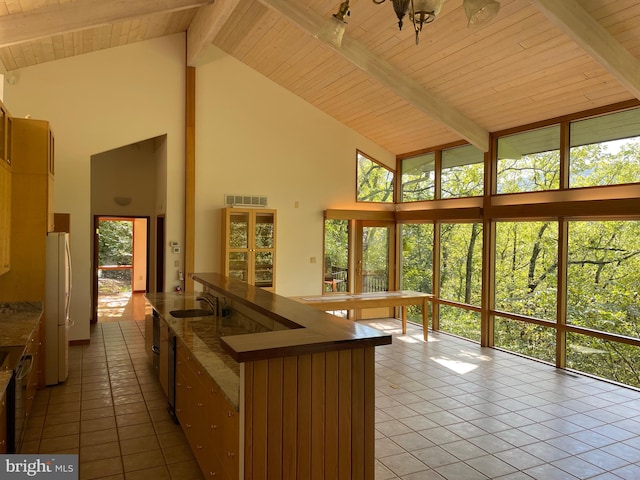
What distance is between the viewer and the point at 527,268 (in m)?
6.28

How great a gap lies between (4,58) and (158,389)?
4.47 meters

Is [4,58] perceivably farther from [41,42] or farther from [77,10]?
[77,10]

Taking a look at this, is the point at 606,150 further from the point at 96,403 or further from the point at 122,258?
the point at 122,258

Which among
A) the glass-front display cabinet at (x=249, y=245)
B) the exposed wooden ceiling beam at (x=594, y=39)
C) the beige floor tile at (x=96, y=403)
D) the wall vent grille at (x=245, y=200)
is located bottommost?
the beige floor tile at (x=96, y=403)

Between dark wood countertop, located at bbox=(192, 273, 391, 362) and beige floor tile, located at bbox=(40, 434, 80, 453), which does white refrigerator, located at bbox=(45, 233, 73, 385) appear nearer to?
beige floor tile, located at bbox=(40, 434, 80, 453)

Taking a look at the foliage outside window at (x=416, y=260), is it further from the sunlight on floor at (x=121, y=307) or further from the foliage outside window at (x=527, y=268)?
the sunlight on floor at (x=121, y=307)

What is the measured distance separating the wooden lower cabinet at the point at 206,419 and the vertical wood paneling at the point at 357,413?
61 cm

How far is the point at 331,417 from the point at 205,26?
558cm

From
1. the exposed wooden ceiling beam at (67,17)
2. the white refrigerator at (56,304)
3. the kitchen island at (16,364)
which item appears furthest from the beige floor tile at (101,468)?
the exposed wooden ceiling beam at (67,17)

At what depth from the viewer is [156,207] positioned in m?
8.67

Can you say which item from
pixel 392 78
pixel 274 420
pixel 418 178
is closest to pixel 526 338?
pixel 418 178

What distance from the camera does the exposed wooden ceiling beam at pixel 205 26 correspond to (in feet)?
17.7

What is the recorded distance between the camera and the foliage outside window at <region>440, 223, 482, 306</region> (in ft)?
23.3

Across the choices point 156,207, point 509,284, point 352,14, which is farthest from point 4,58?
point 509,284
